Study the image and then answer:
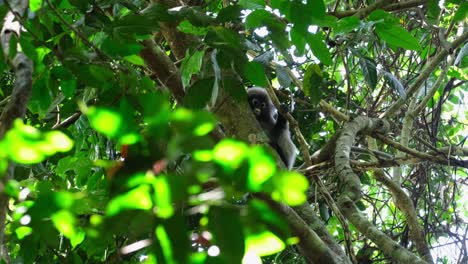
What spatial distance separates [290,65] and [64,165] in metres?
1.84

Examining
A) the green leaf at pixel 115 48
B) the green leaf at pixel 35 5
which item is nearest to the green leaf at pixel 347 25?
the green leaf at pixel 115 48

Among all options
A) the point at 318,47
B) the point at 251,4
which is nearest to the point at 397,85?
the point at 318,47

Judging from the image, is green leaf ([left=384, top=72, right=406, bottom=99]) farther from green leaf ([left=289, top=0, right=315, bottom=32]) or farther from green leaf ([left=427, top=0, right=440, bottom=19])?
green leaf ([left=289, top=0, right=315, bottom=32])

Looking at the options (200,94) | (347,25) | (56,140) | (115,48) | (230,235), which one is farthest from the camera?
(347,25)

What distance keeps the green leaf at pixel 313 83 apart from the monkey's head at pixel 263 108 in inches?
94.3

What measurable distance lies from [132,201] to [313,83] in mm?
2916

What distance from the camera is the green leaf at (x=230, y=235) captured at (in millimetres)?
957

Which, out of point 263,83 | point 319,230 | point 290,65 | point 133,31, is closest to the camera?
point 133,31

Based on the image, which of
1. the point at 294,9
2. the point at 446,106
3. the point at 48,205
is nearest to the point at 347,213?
the point at 294,9

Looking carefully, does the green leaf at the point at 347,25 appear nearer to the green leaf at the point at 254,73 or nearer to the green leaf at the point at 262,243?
the green leaf at the point at 254,73

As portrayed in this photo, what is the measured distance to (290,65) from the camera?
4.43m

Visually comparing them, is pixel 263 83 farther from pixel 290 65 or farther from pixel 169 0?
pixel 290 65

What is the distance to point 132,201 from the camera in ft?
3.43

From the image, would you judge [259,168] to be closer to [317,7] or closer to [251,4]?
[317,7]
